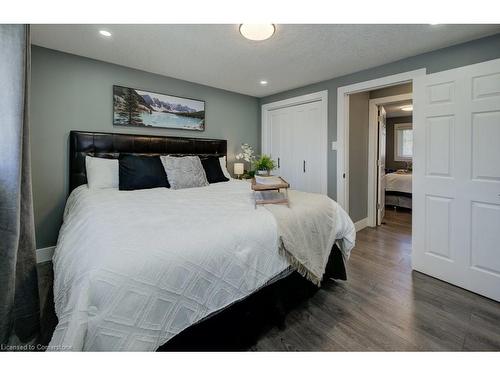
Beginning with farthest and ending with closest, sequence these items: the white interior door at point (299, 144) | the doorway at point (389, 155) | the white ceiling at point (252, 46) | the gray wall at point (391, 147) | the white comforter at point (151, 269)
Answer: the gray wall at point (391, 147), the doorway at point (389, 155), the white interior door at point (299, 144), the white ceiling at point (252, 46), the white comforter at point (151, 269)

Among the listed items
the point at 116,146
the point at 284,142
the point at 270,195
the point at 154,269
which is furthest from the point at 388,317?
the point at 116,146

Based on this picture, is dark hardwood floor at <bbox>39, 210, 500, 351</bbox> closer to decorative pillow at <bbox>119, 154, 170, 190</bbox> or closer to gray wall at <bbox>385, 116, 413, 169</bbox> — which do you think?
decorative pillow at <bbox>119, 154, 170, 190</bbox>

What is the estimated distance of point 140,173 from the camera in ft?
8.34

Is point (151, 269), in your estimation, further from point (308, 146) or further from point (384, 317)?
point (308, 146)

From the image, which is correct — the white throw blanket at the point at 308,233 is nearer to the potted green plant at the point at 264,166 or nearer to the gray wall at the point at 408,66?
the potted green plant at the point at 264,166

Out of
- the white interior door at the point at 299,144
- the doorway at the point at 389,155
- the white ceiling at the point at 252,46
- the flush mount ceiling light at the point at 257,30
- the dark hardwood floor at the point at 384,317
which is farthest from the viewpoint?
the doorway at the point at 389,155

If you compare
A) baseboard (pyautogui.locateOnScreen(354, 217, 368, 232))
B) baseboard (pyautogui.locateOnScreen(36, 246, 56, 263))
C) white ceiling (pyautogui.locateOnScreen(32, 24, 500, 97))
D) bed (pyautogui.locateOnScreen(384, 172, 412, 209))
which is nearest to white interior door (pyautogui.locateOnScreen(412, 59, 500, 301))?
white ceiling (pyautogui.locateOnScreen(32, 24, 500, 97))

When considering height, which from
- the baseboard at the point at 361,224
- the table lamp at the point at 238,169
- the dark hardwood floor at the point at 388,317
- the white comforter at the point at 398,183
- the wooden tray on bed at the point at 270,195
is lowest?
the dark hardwood floor at the point at 388,317

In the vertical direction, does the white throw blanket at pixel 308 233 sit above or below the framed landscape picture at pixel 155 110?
below

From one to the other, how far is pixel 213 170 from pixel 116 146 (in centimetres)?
125

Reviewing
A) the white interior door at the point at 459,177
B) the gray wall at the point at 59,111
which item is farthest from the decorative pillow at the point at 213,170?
the white interior door at the point at 459,177

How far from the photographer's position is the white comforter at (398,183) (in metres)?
5.06

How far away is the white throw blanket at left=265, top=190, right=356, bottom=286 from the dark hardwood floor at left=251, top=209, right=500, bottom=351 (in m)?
0.33

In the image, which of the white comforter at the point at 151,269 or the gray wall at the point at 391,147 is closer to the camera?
the white comforter at the point at 151,269
